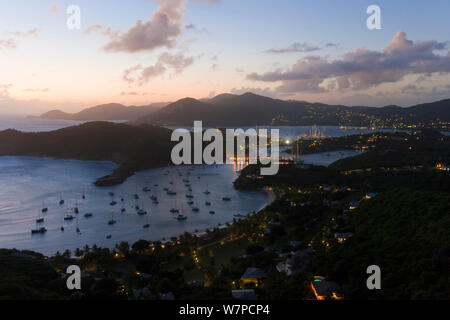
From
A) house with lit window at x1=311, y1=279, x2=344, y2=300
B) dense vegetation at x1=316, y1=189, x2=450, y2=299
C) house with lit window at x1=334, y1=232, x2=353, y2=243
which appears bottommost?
house with lit window at x1=311, y1=279, x2=344, y2=300

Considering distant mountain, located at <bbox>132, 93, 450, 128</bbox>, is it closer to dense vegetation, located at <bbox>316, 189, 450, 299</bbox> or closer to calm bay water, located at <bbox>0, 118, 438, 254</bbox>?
calm bay water, located at <bbox>0, 118, 438, 254</bbox>

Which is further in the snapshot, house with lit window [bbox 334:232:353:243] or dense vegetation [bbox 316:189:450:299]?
house with lit window [bbox 334:232:353:243]

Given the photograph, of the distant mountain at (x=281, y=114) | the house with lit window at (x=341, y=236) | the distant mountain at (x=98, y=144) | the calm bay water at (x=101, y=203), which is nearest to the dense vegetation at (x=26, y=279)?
the calm bay water at (x=101, y=203)

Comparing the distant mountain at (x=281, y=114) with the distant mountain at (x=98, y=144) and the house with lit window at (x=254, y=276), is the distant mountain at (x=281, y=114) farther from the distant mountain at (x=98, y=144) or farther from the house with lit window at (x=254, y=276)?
the house with lit window at (x=254, y=276)

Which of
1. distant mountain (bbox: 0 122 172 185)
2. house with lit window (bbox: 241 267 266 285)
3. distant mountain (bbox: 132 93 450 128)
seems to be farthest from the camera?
distant mountain (bbox: 132 93 450 128)

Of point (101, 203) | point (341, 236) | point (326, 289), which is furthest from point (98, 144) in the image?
point (326, 289)

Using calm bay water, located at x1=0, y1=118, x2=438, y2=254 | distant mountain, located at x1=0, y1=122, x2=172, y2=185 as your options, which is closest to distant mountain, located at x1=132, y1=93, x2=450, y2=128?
distant mountain, located at x1=0, y1=122, x2=172, y2=185

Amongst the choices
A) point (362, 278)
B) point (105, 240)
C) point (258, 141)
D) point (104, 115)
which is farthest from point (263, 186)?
point (104, 115)
